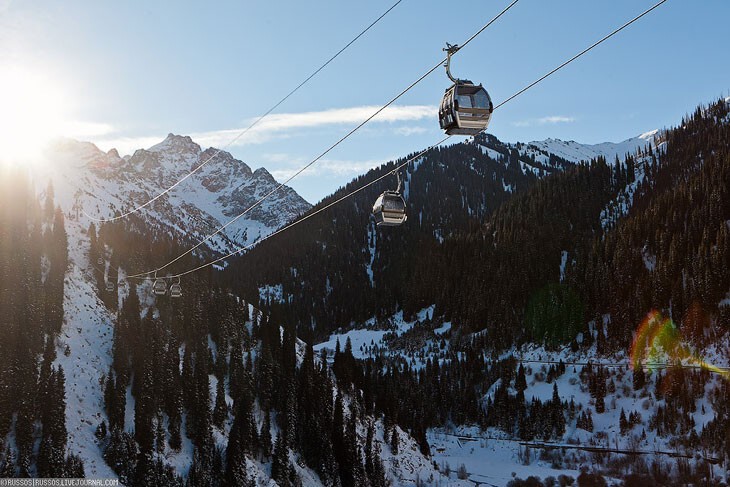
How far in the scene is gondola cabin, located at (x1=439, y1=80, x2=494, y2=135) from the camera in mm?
19156

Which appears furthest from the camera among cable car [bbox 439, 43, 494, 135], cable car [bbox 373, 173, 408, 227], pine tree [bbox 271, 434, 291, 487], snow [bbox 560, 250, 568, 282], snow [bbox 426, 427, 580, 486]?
snow [bbox 560, 250, 568, 282]

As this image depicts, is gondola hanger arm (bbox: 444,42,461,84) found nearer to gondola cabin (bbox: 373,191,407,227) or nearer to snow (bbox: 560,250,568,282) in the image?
gondola cabin (bbox: 373,191,407,227)

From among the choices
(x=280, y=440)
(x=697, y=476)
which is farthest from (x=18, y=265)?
(x=697, y=476)

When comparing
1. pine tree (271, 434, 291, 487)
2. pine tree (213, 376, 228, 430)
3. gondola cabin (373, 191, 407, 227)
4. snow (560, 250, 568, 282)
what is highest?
snow (560, 250, 568, 282)

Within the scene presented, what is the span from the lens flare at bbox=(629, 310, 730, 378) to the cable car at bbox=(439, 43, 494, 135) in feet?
356

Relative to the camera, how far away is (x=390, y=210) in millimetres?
27594

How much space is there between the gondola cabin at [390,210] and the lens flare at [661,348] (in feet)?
334

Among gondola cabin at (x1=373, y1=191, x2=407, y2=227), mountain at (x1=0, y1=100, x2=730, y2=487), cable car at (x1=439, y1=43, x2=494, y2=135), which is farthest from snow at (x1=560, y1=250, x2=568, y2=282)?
cable car at (x1=439, y1=43, x2=494, y2=135)

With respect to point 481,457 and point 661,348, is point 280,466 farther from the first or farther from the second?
point 661,348

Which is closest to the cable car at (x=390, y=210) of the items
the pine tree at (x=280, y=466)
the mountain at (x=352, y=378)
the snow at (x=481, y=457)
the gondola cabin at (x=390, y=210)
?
the gondola cabin at (x=390, y=210)

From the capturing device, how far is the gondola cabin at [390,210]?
90.2 feet

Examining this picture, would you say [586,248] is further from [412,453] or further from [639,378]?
[412,453]

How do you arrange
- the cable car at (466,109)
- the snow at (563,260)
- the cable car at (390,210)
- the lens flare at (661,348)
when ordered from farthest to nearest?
1. the snow at (563,260)
2. the lens flare at (661,348)
3. the cable car at (390,210)
4. the cable car at (466,109)

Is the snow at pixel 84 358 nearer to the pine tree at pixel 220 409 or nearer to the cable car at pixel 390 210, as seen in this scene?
the pine tree at pixel 220 409
